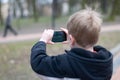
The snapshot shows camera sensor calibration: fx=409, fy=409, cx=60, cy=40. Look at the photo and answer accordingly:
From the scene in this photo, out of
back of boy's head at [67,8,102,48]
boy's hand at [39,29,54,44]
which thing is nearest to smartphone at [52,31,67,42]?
boy's hand at [39,29,54,44]

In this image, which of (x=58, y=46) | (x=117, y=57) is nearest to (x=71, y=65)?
(x=117, y=57)

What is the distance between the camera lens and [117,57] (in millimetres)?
9352

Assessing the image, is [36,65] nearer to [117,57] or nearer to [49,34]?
[49,34]

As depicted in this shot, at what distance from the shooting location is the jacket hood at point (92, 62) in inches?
112

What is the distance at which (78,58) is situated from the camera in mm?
2840

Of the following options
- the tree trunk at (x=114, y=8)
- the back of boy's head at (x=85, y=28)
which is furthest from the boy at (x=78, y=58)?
the tree trunk at (x=114, y=8)

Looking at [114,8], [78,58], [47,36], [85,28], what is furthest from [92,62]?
[114,8]

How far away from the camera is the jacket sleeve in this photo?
2.84 meters

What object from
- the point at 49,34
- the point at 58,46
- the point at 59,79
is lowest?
the point at 58,46

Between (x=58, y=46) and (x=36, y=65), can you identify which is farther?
(x=58, y=46)

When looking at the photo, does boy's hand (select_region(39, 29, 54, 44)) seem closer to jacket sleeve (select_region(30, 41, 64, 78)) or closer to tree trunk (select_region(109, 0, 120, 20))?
jacket sleeve (select_region(30, 41, 64, 78))

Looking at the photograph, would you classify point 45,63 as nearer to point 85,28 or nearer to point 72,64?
point 72,64

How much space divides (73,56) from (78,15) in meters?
0.29

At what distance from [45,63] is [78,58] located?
234 mm
